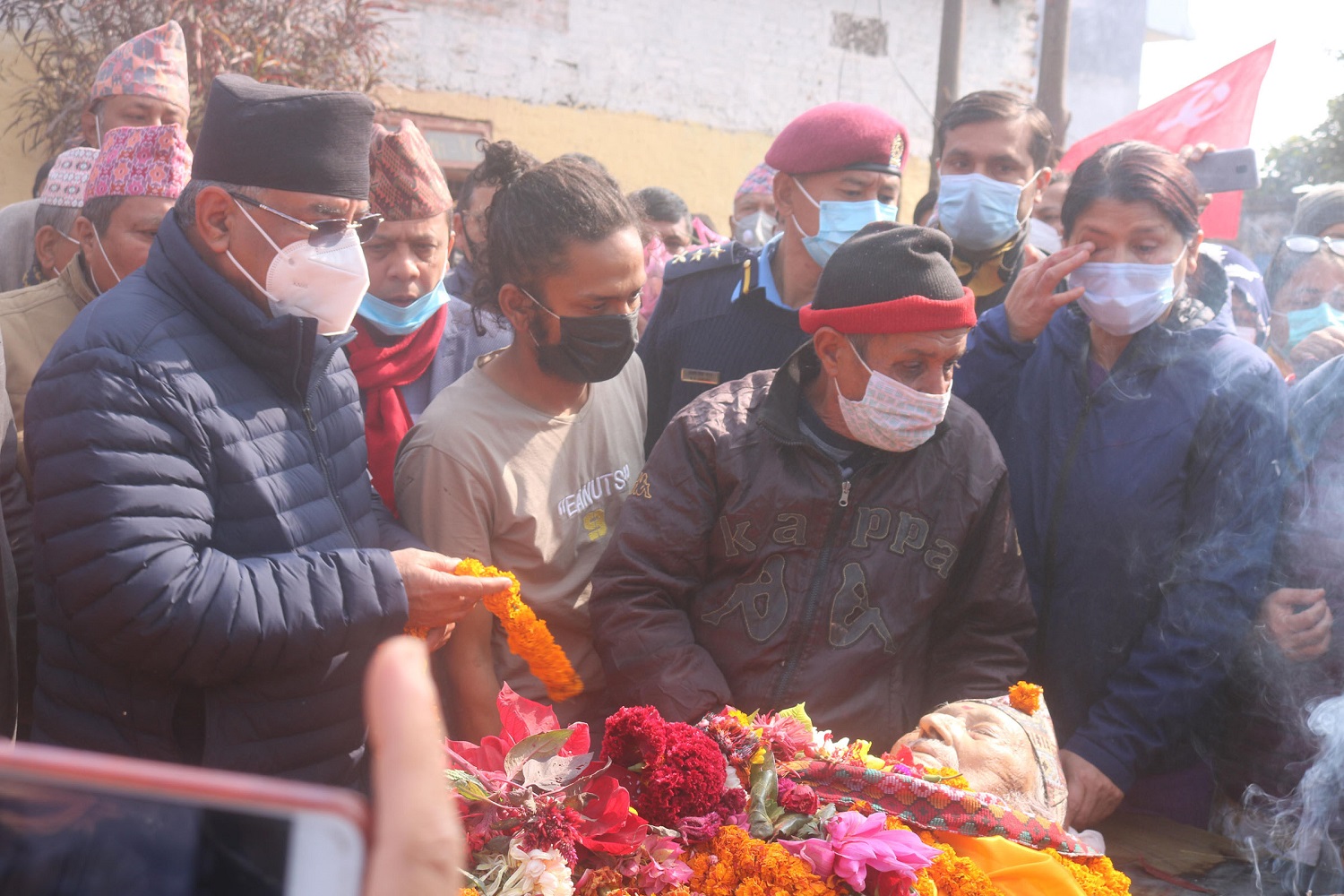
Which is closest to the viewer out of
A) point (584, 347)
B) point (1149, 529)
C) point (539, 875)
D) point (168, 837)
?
point (168, 837)

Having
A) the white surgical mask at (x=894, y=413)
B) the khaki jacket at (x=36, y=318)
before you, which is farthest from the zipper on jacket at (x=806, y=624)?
the khaki jacket at (x=36, y=318)

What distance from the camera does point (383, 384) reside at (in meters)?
3.69

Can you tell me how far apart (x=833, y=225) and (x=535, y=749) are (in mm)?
2509

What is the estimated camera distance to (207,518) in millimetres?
2262

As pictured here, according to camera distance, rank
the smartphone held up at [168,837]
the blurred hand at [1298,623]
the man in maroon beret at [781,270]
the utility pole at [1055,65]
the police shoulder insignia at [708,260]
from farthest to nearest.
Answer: the utility pole at [1055,65]
the police shoulder insignia at [708,260]
the man in maroon beret at [781,270]
the blurred hand at [1298,623]
the smartphone held up at [168,837]

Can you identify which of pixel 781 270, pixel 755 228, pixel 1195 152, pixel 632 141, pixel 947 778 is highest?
pixel 1195 152

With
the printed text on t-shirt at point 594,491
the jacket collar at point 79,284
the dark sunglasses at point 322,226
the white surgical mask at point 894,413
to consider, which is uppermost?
the dark sunglasses at point 322,226

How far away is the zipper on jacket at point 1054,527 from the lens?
3453 millimetres

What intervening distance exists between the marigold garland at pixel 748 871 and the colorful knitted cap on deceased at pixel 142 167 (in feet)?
8.59

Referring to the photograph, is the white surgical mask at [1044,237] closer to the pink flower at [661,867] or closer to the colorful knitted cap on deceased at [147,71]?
the colorful knitted cap on deceased at [147,71]

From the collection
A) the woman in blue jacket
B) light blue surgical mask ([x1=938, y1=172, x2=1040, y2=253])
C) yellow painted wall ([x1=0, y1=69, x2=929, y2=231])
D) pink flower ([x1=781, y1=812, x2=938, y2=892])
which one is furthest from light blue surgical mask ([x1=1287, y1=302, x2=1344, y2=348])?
yellow painted wall ([x1=0, y1=69, x2=929, y2=231])

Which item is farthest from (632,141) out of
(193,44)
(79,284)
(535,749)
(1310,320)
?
(535,749)

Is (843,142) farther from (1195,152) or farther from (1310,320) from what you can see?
(1310,320)

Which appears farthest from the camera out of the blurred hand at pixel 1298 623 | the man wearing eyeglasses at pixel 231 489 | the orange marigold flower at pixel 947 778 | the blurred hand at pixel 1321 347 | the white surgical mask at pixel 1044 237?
the white surgical mask at pixel 1044 237
